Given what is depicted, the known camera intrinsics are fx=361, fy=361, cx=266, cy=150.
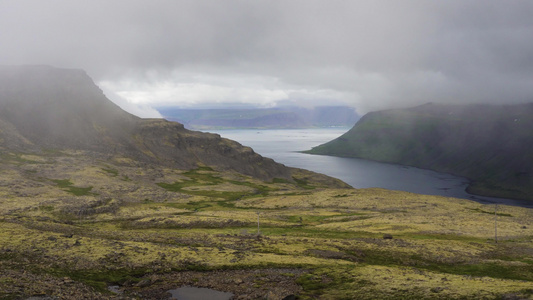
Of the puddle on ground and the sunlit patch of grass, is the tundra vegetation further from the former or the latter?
the sunlit patch of grass

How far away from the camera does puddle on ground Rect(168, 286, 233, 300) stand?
41688 millimetres

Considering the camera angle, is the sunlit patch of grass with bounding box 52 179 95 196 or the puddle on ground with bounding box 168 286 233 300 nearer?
the puddle on ground with bounding box 168 286 233 300

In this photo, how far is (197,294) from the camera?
42.8 metres

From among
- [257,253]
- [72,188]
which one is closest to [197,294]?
[257,253]

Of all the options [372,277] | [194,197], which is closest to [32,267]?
[372,277]

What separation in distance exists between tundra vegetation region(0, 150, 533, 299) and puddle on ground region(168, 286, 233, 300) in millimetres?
1214

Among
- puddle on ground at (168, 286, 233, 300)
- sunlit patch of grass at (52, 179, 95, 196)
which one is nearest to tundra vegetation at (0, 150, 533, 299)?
puddle on ground at (168, 286, 233, 300)

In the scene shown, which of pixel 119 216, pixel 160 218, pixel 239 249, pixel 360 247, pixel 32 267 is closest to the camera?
pixel 32 267

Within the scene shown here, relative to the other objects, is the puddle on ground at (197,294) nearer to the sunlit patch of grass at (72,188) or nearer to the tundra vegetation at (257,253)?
the tundra vegetation at (257,253)

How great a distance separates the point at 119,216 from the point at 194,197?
54971 mm

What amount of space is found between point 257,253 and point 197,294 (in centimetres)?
1853

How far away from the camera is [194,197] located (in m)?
159

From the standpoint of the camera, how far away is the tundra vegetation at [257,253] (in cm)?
4206

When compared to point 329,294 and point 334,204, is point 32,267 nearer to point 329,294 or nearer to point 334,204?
point 329,294
